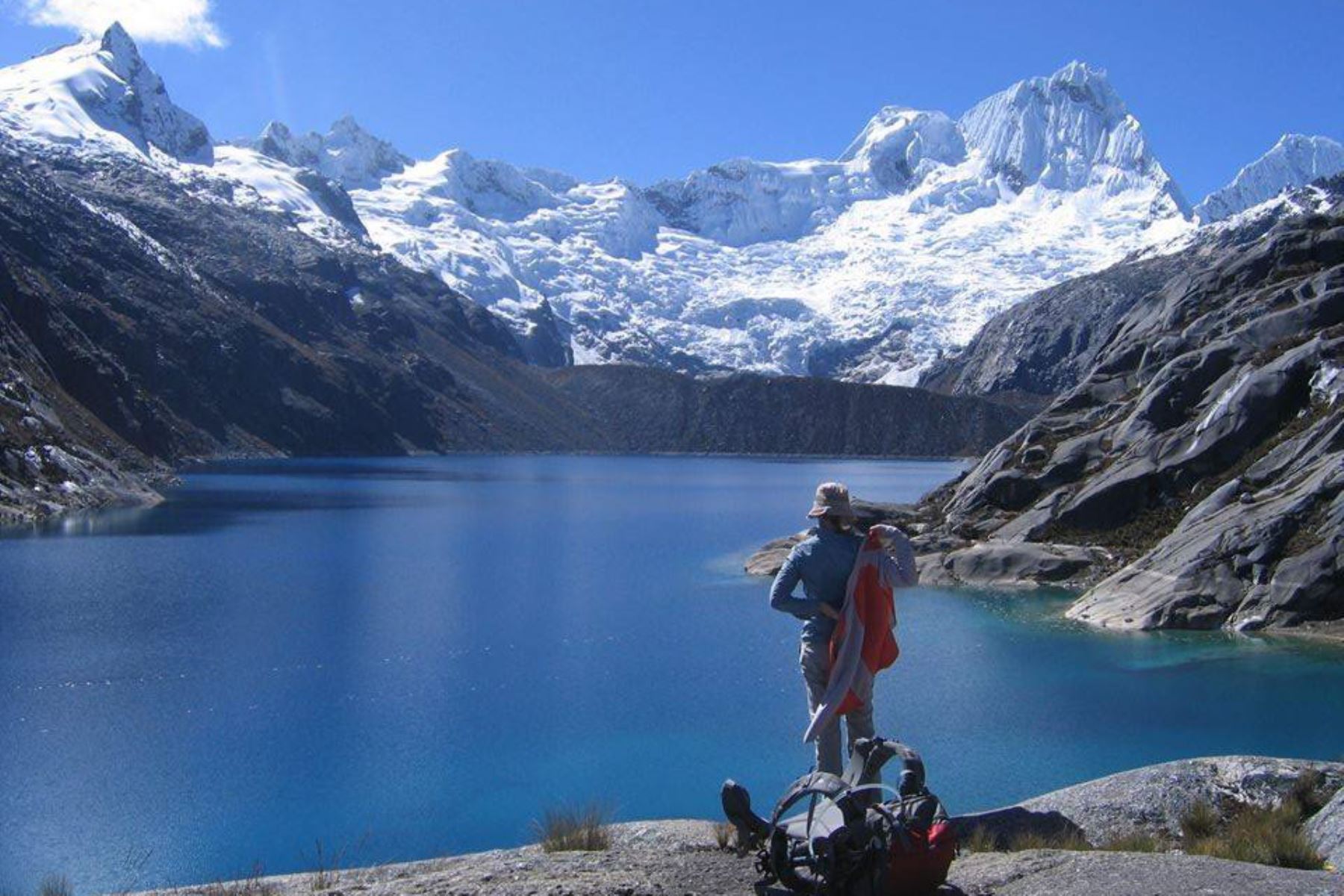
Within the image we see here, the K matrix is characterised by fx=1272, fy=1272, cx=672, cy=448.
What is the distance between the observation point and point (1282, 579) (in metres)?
37.2

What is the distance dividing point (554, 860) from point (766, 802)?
36.6ft

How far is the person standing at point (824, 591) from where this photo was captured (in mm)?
11539

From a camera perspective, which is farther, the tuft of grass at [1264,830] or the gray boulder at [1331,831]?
the gray boulder at [1331,831]

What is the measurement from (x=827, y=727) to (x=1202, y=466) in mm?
39324

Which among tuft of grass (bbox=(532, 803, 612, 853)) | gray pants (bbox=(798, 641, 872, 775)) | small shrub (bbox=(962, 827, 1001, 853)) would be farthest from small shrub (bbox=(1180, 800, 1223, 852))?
tuft of grass (bbox=(532, 803, 612, 853))

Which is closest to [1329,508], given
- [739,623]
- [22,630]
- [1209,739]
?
[1209,739]

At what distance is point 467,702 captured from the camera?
30.8 metres

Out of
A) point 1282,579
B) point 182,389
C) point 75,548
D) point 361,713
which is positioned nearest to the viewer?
point 361,713

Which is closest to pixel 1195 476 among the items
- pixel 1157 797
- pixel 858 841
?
pixel 1157 797

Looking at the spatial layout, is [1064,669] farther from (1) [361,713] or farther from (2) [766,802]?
(1) [361,713]

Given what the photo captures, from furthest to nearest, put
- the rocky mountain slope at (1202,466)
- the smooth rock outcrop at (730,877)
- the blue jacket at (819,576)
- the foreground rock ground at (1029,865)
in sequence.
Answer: the rocky mountain slope at (1202,466) → the blue jacket at (819,576) → the foreground rock ground at (1029,865) → the smooth rock outcrop at (730,877)

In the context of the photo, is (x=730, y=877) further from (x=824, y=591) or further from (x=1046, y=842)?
(x=1046, y=842)

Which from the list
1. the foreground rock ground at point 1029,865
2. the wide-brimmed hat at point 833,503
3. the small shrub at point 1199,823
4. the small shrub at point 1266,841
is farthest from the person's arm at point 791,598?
the small shrub at point 1199,823

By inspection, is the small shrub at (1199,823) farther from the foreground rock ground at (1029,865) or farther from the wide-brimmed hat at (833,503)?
the wide-brimmed hat at (833,503)
